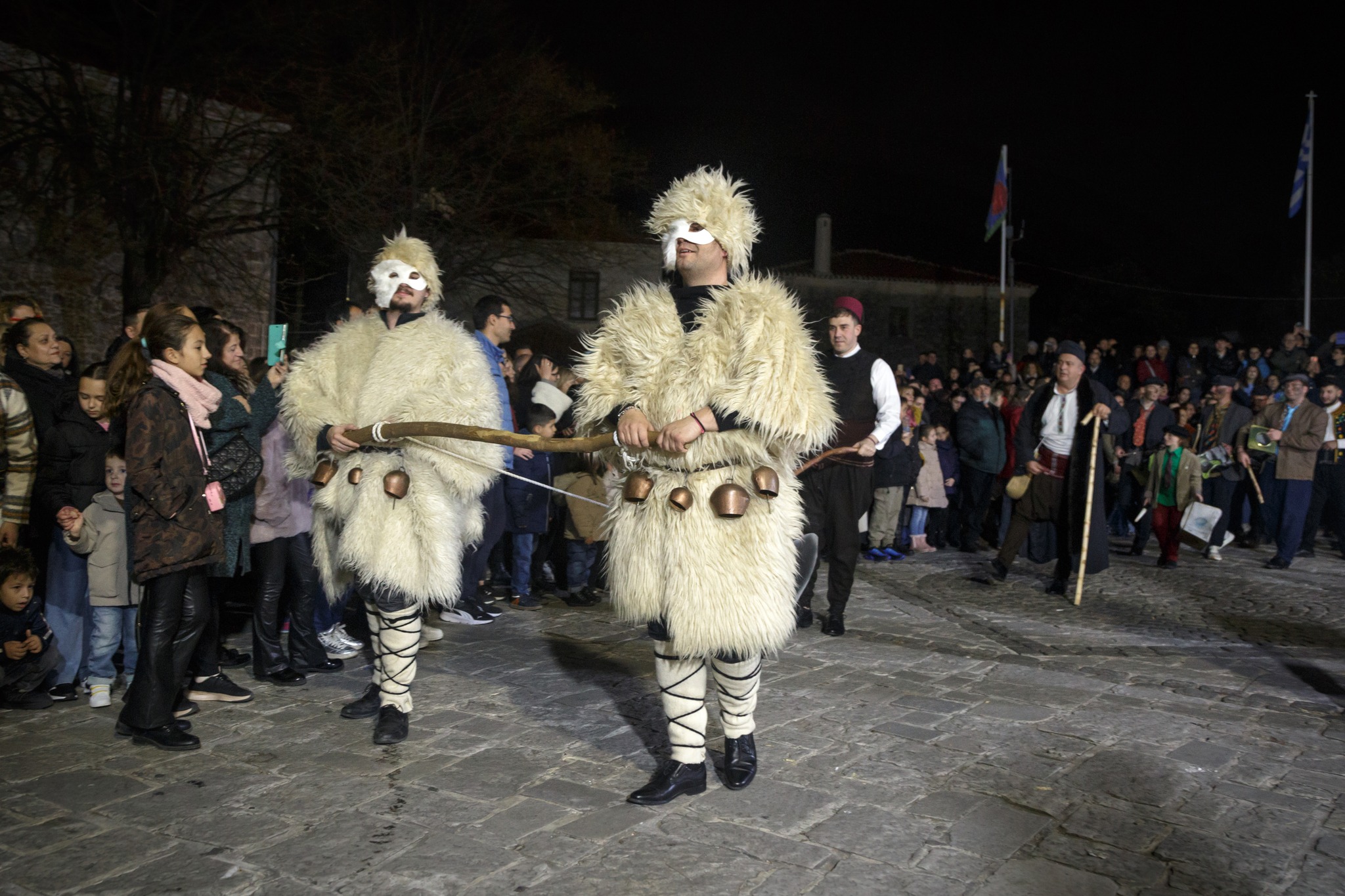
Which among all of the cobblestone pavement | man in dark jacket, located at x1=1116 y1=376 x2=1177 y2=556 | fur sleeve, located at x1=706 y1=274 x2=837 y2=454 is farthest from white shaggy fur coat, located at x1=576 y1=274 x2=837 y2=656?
man in dark jacket, located at x1=1116 y1=376 x2=1177 y2=556

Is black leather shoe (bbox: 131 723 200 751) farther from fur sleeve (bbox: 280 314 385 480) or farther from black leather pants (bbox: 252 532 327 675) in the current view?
fur sleeve (bbox: 280 314 385 480)

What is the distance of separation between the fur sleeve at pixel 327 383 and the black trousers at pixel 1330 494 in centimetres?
1091

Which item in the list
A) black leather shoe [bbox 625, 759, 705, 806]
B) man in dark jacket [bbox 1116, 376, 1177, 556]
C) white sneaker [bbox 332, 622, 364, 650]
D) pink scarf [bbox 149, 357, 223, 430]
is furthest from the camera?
man in dark jacket [bbox 1116, 376, 1177, 556]

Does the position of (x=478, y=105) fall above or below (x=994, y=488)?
above

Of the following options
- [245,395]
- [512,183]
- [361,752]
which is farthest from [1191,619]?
[512,183]

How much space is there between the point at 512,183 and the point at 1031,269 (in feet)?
155

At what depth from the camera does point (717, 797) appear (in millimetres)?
3943

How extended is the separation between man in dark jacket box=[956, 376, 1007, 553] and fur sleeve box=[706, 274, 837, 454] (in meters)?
8.54

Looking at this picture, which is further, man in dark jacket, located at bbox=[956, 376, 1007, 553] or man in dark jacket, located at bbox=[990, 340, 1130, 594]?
man in dark jacket, located at bbox=[956, 376, 1007, 553]

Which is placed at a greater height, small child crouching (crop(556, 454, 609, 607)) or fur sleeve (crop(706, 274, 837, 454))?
fur sleeve (crop(706, 274, 837, 454))

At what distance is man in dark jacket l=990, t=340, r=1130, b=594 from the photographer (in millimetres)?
8625

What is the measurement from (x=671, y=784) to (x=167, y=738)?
2.27 meters

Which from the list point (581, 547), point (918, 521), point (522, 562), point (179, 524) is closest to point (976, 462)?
point (918, 521)

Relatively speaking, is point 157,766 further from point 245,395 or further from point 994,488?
point 994,488
